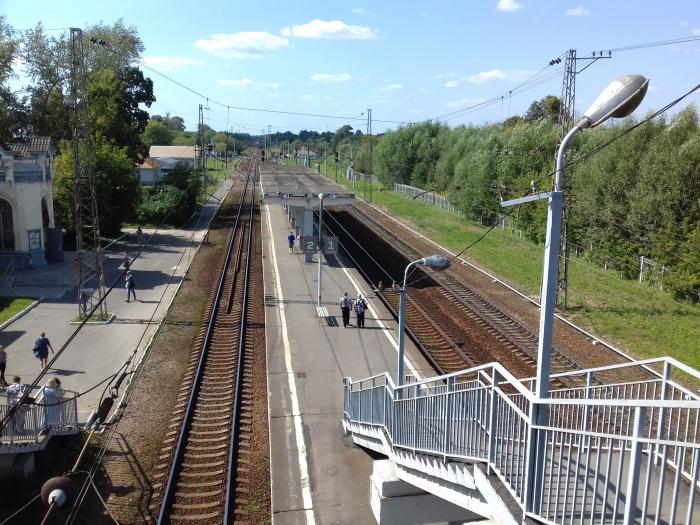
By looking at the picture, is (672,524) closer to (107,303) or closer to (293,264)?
(107,303)

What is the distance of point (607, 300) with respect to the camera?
24.1 meters

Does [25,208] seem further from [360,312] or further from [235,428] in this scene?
[235,428]

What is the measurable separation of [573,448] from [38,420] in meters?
9.36

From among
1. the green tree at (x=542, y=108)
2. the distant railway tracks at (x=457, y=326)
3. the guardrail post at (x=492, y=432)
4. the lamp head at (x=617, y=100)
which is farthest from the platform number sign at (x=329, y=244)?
the green tree at (x=542, y=108)

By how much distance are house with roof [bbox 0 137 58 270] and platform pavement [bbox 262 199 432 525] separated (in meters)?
10.3

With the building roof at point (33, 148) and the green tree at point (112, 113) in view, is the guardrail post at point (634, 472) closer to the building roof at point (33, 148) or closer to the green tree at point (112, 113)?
the building roof at point (33, 148)

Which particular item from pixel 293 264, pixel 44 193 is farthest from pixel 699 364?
pixel 44 193

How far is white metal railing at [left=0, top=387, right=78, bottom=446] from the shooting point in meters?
11.2

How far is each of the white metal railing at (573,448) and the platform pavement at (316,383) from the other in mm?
2750

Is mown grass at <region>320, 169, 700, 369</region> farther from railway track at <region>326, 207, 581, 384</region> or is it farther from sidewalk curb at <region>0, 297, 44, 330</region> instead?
sidewalk curb at <region>0, 297, 44, 330</region>

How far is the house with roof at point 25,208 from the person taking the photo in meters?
27.8

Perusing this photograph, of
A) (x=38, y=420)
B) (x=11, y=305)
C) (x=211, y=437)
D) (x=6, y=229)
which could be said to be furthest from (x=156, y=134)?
(x=38, y=420)

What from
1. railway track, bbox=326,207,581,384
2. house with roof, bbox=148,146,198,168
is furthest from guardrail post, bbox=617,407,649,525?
house with roof, bbox=148,146,198,168

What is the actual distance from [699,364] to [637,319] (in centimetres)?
452
